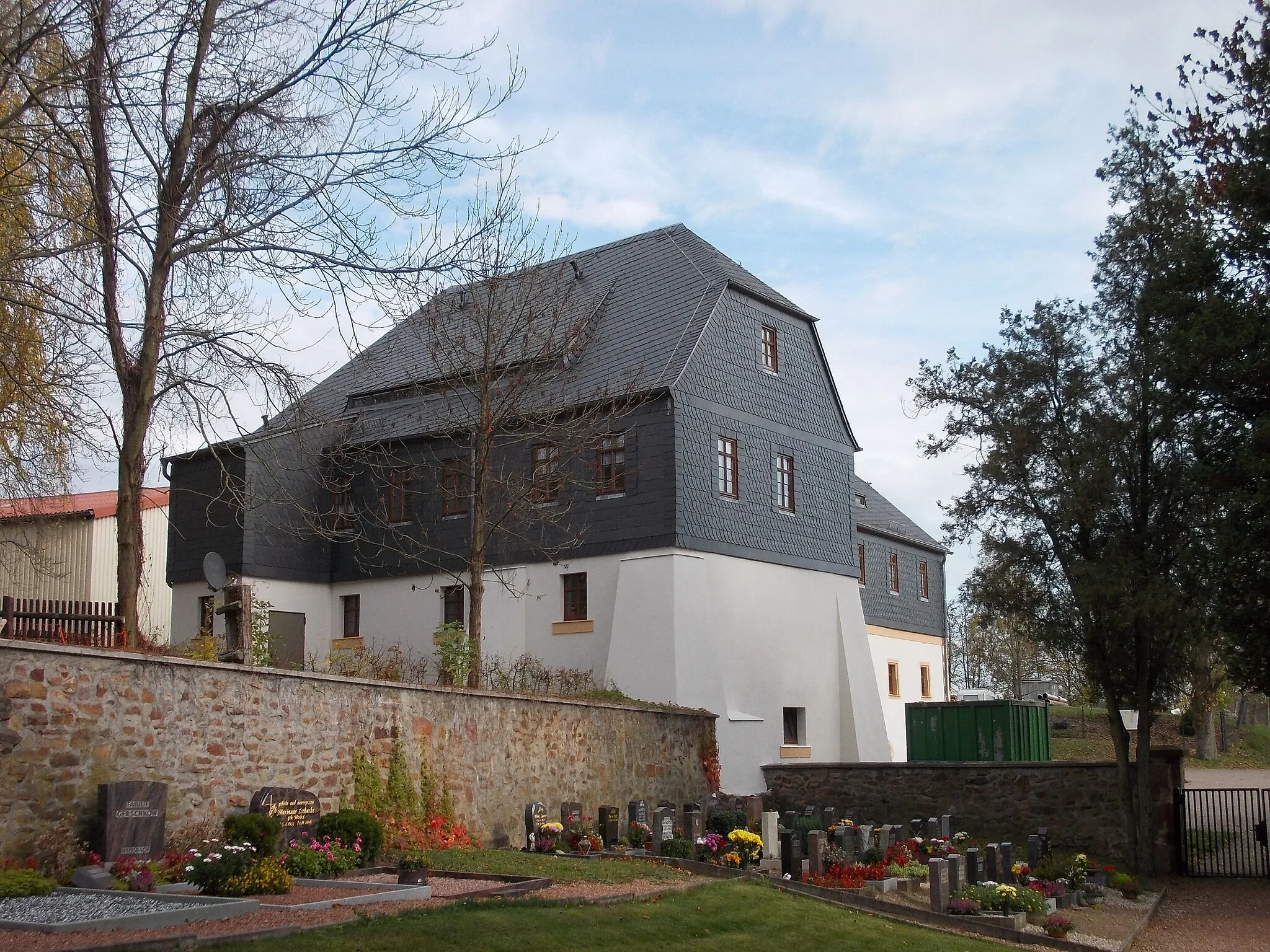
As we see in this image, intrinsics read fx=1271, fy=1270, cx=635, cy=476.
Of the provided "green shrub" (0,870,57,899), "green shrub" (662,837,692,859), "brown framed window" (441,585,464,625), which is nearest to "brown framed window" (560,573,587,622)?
"brown framed window" (441,585,464,625)

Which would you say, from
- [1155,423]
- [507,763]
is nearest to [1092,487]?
[1155,423]

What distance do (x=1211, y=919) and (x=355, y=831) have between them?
11505 mm

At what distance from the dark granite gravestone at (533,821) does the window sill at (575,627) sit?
8954 mm

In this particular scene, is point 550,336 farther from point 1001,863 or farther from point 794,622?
point 1001,863

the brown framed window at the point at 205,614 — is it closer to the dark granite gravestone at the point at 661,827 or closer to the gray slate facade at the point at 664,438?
the gray slate facade at the point at 664,438

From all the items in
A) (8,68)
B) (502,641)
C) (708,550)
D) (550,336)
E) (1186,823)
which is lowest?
(1186,823)

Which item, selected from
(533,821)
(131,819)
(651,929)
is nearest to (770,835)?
(533,821)

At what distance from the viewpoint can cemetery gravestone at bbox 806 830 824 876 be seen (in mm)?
16781

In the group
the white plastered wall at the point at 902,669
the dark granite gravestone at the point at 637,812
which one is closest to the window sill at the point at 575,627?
the dark granite gravestone at the point at 637,812

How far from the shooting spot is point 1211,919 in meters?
17.2

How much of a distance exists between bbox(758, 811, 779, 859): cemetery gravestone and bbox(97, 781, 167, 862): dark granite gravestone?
871 cm

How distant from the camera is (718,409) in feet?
94.1

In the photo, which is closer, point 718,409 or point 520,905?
point 520,905

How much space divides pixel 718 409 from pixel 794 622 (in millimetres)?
5416
